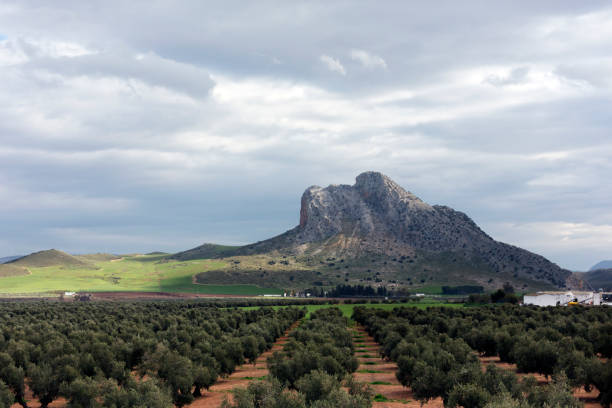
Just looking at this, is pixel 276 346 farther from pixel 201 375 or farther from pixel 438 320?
pixel 201 375

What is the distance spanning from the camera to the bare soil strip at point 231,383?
4353 cm

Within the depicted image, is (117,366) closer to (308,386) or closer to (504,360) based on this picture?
(308,386)

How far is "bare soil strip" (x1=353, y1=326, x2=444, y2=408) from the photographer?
140ft

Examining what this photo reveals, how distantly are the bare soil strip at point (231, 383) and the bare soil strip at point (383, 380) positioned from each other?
1085 cm

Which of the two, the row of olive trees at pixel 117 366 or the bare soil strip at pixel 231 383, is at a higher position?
the row of olive trees at pixel 117 366

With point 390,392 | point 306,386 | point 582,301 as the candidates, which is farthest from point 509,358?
point 582,301

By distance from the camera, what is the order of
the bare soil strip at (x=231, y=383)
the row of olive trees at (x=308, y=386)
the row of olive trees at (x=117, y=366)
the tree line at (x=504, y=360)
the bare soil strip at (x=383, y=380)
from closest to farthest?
the row of olive trees at (x=308, y=386)
the tree line at (x=504, y=360)
the row of olive trees at (x=117, y=366)
the bare soil strip at (x=383, y=380)
the bare soil strip at (x=231, y=383)

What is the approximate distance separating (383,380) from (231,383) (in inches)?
597

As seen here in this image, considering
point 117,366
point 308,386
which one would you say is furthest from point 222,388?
point 308,386

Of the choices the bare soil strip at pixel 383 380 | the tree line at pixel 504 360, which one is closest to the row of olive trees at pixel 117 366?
the bare soil strip at pixel 383 380

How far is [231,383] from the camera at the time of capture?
52000 millimetres

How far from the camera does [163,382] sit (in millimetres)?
40469

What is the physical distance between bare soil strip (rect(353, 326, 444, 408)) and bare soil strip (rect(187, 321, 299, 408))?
35.6 ft

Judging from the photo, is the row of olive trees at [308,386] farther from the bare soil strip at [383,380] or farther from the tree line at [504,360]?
the tree line at [504,360]
